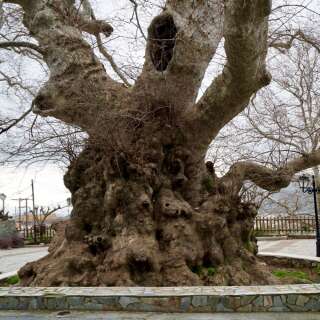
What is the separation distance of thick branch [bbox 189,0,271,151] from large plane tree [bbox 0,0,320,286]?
0.08ft

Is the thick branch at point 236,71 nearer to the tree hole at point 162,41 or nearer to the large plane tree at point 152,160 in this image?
the large plane tree at point 152,160

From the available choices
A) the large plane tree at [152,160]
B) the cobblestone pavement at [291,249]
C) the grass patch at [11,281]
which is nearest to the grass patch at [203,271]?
the large plane tree at [152,160]

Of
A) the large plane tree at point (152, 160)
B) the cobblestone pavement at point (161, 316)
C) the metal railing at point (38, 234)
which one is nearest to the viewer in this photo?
the cobblestone pavement at point (161, 316)

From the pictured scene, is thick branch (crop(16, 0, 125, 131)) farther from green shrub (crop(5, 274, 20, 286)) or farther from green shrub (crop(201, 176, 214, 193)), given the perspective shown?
green shrub (crop(5, 274, 20, 286))

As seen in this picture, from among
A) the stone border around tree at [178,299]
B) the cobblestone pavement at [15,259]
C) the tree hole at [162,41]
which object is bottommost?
the cobblestone pavement at [15,259]

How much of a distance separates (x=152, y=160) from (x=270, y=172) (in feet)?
9.25

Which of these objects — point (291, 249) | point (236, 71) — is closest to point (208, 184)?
point (236, 71)

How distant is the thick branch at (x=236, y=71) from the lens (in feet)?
16.4

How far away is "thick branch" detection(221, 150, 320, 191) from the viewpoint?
8789mm

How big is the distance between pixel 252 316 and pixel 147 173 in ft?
9.62

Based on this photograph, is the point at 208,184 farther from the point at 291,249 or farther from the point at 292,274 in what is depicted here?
the point at 291,249

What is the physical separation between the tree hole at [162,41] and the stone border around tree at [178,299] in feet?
13.6

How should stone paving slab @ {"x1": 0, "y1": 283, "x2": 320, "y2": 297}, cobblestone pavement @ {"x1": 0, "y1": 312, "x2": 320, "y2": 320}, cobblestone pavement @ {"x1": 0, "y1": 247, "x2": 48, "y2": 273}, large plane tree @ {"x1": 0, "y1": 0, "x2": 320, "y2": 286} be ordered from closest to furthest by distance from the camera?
cobblestone pavement @ {"x1": 0, "y1": 312, "x2": 320, "y2": 320}
stone paving slab @ {"x1": 0, "y1": 283, "x2": 320, "y2": 297}
large plane tree @ {"x1": 0, "y1": 0, "x2": 320, "y2": 286}
cobblestone pavement @ {"x1": 0, "y1": 247, "x2": 48, "y2": 273}

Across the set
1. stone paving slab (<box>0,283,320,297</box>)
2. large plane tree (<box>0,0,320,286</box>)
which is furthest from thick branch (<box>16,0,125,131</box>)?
stone paving slab (<box>0,283,320,297</box>)
